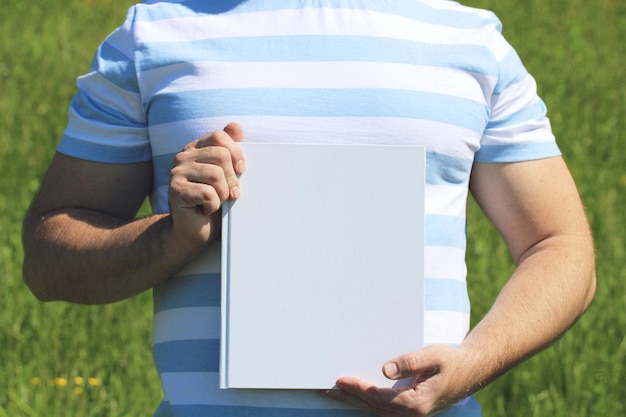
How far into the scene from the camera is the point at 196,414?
1762 mm

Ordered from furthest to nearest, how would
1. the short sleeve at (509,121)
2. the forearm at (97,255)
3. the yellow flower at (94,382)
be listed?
the yellow flower at (94,382), the short sleeve at (509,121), the forearm at (97,255)

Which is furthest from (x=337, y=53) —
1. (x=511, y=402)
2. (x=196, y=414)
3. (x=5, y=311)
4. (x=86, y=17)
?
(x=86, y=17)

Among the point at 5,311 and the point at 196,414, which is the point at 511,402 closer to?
the point at 5,311

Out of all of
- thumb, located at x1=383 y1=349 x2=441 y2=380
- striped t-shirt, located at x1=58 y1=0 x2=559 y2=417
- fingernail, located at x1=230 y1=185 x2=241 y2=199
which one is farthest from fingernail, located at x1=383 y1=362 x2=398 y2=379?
fingernail, located at x1=230 y1=185 x2=241 y2=199

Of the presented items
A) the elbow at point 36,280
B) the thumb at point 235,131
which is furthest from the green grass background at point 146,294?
the thumb at point 235,131

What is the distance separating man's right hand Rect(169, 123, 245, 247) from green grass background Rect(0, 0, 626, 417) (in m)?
1.67

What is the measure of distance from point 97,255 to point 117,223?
0.25 feet

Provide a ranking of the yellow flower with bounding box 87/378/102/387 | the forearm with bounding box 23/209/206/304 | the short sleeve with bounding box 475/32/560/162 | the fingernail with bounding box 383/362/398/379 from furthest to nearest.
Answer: the yellow flower with bounding box 87/378/102/387 < the short sleeve with bounding box 475/32/560/162 < the forearm with bounding box 23/209/206/304 < the fingernail with bounding box 383/362/398/379

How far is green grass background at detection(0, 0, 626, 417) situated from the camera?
350cm

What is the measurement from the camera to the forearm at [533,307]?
1759mm

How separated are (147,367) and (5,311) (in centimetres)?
55

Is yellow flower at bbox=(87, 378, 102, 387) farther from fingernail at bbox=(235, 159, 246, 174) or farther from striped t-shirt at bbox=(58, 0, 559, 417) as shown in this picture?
fingernail at bbox=(235, 159, 246, 174)

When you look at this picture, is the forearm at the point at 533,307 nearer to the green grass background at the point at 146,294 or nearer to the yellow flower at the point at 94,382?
the green grass background at the point at 146,294

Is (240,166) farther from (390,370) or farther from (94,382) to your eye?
(94,382)
